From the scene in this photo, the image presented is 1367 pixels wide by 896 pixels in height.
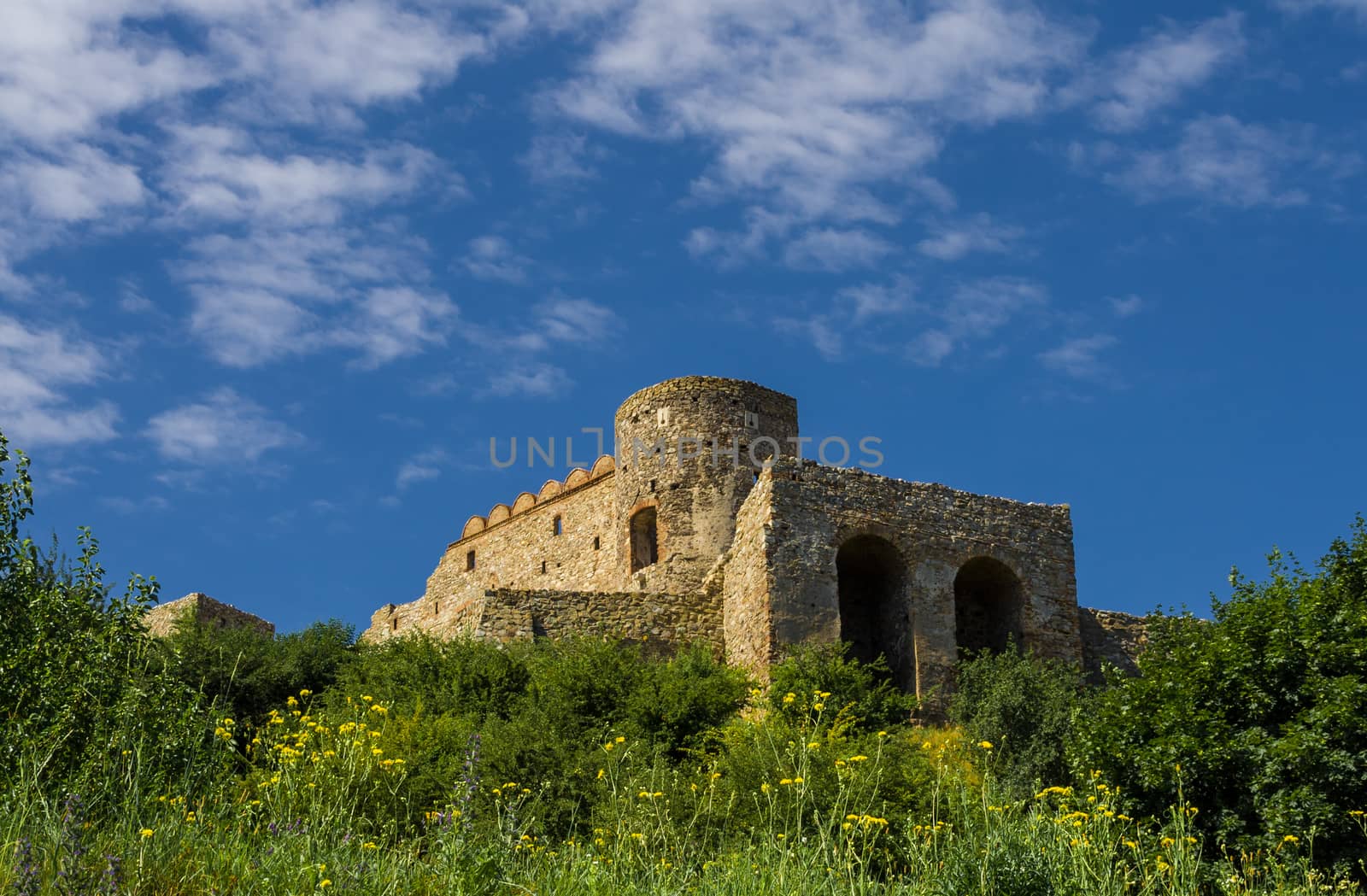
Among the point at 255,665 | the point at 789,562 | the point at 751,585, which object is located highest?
the point at 789,562

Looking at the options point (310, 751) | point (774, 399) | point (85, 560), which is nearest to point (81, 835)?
point (310, 751)

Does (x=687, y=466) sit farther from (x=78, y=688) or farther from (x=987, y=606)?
(x=78, y=688)

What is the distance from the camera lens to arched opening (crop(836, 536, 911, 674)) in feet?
76.0

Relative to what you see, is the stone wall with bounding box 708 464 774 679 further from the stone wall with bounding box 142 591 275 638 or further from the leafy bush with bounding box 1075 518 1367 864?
the stone wall with bounding box 142 591 275 638

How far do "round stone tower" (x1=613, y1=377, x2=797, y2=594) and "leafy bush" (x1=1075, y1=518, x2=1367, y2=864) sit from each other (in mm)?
9803

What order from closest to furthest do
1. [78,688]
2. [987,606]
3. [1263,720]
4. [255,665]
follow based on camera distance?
[78,688], [1263,720], [255,665], [987,606]

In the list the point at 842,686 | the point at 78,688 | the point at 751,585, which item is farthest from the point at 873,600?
the point at 78,688

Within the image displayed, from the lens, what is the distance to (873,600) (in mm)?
24531

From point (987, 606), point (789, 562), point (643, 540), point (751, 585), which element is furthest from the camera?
point (643, 540)

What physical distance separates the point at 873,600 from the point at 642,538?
5174mm

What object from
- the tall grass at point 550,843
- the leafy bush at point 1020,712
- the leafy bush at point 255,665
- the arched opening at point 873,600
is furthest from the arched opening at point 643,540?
the tall grass at point 550,843

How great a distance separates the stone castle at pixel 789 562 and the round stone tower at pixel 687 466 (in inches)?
1.3

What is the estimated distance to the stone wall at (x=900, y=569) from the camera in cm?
2208

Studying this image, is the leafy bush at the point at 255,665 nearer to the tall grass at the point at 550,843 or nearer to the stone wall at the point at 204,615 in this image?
the stone wall at the point at 204,615
